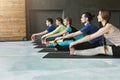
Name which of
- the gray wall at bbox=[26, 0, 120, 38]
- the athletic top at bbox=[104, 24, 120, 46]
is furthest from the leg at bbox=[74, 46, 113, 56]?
the gray wall at bbox=[26, 0, 120, 38]

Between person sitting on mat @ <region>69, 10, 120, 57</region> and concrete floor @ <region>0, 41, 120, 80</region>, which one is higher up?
person sitting on mat @ <region>69, 10, 120, 57</region>

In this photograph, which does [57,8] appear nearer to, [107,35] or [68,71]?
[107,35]

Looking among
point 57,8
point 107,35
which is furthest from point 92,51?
point 57,8

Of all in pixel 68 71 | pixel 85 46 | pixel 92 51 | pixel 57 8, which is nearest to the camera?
pixel 68 71

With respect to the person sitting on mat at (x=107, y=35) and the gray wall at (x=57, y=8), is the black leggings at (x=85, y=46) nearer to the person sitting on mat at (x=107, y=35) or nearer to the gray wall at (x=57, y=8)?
the person sitting on mat at (x=107, y=35)

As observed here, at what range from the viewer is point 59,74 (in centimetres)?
372

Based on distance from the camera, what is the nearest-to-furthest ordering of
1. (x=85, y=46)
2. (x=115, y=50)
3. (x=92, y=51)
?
1. (x=115, y=50)
2. (x=92, y=51)
3. (x=85, y=46)

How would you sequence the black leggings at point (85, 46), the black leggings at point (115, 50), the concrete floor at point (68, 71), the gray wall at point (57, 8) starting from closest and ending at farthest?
the concrete floor at point (68, 71) → the black leggings at point (115, 50) → the black leggings at point (85, 46) → the gray wall at point (57, 8)

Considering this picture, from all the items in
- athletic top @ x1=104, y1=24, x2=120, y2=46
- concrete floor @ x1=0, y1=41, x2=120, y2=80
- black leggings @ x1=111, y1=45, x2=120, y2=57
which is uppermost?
athletic top @ x1=104, y1=24, x2=120, y2=46

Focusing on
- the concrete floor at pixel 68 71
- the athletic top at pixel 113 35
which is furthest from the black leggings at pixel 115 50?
the concrete floor at pixel 68 71

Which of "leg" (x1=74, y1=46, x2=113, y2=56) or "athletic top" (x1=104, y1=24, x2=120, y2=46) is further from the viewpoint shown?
"leg" (x1=74, y1=46, x2=113, y2=56)

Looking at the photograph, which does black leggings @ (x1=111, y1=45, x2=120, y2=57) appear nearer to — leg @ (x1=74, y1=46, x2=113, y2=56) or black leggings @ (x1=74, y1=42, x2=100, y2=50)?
leg @ (x1=74, y1=46, x2=113, y2=56)

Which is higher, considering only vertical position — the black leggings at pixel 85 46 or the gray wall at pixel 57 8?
the gray wall at pixel 57 8

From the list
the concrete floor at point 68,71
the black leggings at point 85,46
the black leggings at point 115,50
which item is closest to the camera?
the concrete floor at point 68,71
